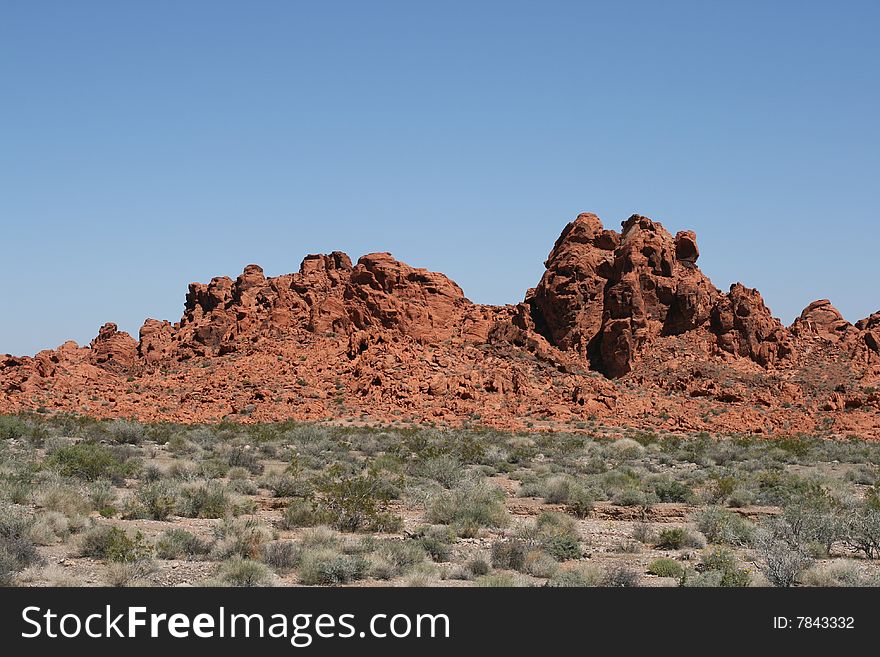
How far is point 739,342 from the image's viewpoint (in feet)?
191

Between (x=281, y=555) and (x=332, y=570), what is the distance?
1.13 metres

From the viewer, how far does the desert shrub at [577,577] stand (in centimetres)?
1209

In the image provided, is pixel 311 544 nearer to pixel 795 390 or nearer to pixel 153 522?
pixel 153 522

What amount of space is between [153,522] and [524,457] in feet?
57.2

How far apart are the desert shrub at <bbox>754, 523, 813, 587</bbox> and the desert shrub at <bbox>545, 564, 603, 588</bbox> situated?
2.32 meters

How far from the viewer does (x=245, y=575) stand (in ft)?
39.8

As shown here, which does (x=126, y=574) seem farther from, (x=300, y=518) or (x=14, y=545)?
(x=300, y=518)

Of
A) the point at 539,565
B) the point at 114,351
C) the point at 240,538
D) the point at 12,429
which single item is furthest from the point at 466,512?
the point at 114,351

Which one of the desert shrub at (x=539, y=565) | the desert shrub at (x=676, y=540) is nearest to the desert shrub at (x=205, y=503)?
the desert shrub at (x=539, y=565)

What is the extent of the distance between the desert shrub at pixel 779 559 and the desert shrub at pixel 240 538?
732 cm

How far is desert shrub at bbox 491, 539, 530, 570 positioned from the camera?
45.0ft

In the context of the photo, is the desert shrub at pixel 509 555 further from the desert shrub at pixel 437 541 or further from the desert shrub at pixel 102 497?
the desert shrub at pixel 102 497

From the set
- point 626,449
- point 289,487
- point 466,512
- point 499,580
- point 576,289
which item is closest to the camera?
point 499,580
